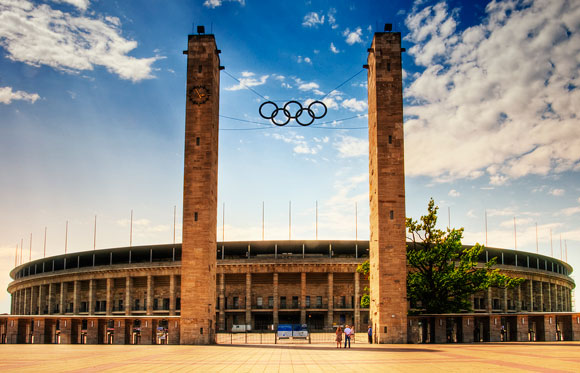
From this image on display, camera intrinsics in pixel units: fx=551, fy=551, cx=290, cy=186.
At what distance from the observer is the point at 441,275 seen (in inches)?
1879

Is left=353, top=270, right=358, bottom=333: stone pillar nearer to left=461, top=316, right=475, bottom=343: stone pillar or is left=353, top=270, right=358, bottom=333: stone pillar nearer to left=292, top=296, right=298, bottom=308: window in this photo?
left=292, top=296, right=298, bottom=308: window

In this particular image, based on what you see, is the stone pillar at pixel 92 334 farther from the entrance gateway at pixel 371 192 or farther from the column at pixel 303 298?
the column at pixel 303 298

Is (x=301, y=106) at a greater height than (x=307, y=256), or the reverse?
(x=301, y=106)

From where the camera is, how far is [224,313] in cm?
7750

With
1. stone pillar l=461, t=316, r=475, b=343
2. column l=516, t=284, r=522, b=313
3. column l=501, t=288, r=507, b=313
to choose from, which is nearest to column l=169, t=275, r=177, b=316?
stone pillar l=461, t=316, r=475, b=343

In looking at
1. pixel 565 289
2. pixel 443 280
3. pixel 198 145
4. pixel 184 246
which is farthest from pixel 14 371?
pixel 565 289

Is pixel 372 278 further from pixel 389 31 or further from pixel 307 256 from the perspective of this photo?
pixel 307 256

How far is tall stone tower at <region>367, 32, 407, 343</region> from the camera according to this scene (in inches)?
1667

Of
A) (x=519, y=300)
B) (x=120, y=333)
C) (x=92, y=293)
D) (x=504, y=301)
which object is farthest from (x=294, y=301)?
(x=120, y=333)

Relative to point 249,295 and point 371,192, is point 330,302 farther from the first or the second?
point 371,192

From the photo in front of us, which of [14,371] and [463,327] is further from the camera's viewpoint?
[463,327]

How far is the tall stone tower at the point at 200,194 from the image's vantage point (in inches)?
1709

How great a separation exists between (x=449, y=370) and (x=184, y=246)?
2912 cm

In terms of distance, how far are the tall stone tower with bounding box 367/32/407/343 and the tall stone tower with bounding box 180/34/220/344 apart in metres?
13.3
